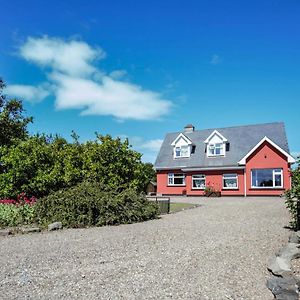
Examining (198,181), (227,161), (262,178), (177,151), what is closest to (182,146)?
(177,151)

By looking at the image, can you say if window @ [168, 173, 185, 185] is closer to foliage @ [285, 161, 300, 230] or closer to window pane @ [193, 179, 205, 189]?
window pane @ [193, 179, 205, 189]

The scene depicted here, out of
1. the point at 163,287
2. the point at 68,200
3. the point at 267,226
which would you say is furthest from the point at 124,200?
the point at 163,287

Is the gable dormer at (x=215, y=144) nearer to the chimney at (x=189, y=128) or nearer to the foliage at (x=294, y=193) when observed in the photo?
the chimney at (x=189, y=128)

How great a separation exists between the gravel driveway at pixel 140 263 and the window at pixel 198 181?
22497 millimetres

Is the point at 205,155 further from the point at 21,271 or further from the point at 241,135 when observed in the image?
the point at 21,271

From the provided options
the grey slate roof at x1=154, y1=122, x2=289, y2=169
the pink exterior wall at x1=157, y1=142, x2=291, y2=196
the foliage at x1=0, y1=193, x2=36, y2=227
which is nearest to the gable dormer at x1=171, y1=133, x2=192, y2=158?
the grey slate roof at x1=154, y1=122, x2=289, y2=169

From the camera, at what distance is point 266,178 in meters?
30.4

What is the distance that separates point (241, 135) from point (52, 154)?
22.5m

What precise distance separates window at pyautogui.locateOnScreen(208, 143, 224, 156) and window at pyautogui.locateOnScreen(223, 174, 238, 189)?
2.51m

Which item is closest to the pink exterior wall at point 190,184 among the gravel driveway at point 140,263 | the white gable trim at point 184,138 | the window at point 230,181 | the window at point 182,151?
the window at point 230,181

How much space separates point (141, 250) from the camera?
→ 7754 millimetres

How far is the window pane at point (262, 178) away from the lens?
98.9 feet

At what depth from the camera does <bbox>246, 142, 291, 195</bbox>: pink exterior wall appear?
1155 inches

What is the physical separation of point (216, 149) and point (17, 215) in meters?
24.1
